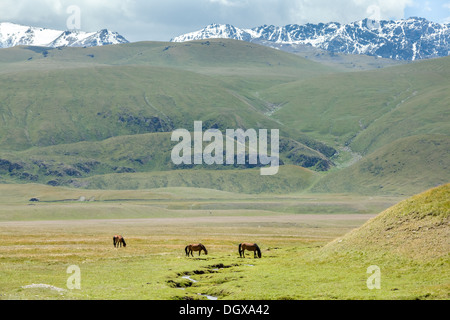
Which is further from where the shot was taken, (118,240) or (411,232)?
(118,240)

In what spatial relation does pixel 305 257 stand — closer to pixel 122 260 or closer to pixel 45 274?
pixel 122 260

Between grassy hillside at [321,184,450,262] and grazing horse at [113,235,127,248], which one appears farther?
grazing horse at [113,235,127,248]

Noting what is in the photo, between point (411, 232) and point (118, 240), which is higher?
point (118, 240)

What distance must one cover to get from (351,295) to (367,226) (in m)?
20.7

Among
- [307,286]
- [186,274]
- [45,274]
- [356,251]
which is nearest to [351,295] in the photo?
[307,286]

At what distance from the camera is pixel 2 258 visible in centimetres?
5800

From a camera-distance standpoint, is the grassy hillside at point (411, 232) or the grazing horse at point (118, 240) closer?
the grassy hillside at point (411, 232)

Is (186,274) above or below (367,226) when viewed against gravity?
below

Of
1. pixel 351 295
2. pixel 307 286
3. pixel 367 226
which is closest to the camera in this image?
pixel 351 295
